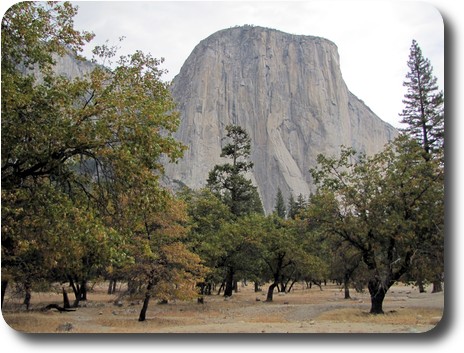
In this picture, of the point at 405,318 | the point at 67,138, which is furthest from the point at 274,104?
the point at 67,138

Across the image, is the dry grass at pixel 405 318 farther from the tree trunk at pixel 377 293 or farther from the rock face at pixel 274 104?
the rock face at pixel 274 104

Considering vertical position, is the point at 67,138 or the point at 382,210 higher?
the point at 67,138

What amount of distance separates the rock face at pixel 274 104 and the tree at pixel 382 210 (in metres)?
58.6

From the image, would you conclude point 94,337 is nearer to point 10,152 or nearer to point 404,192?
point 10,152

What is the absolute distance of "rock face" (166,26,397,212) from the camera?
77.6 metres

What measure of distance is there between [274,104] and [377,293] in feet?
234

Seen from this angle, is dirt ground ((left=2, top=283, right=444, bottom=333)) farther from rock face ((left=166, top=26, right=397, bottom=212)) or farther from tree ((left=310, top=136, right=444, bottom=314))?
rock face ((left=166, top=26, right=397, bottom=212))

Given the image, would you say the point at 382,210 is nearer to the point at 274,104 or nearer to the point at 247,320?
the point at 247,320

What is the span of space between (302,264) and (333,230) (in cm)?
1197

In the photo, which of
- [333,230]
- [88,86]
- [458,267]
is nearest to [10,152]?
[88,86]

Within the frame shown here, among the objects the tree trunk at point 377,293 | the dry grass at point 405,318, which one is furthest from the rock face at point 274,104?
the dry grass at point 405,318

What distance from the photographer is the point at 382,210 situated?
14000mm

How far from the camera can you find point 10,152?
7.38m

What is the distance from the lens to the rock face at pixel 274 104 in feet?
255
